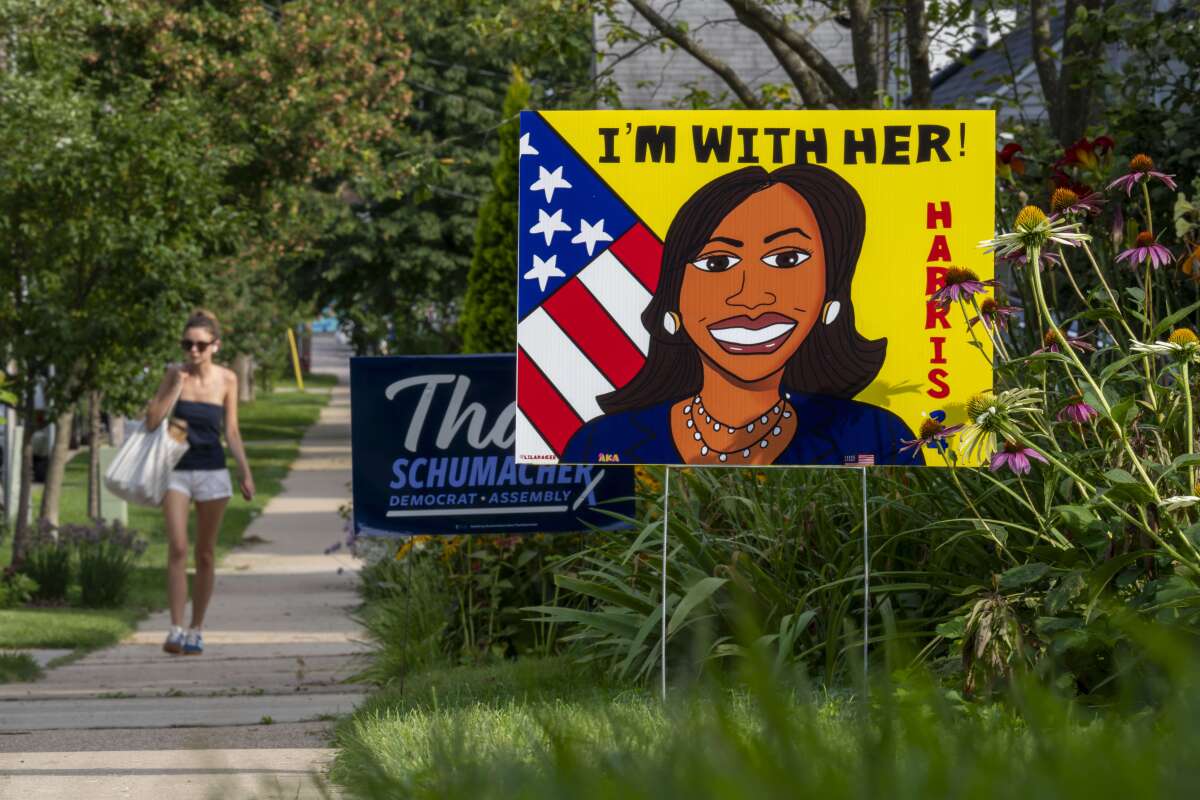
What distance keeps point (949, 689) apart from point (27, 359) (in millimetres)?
9574

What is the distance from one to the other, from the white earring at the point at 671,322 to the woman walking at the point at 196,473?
4464mm

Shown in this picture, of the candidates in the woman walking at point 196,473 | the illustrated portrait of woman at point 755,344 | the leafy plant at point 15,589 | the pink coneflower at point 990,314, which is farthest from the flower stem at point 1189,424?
the leafy plant at point 15,589

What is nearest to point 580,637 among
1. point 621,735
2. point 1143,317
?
point 1143,317

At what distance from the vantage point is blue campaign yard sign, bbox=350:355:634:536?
22.6ft

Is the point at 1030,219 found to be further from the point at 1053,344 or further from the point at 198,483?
the point at 198,483

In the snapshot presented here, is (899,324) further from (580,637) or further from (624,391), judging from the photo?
(580,637)

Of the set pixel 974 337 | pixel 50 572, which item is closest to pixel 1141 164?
pixel 974 337

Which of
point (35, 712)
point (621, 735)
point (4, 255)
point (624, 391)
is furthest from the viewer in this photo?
point (4, 255)

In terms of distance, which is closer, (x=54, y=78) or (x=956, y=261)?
(x=956, y=261)

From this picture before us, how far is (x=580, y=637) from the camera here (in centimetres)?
641

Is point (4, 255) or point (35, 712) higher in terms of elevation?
point (4, 255)

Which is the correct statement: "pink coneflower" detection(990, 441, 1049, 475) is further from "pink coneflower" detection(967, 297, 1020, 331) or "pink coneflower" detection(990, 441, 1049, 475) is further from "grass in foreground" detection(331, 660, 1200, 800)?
"grass in foreground" detection(331, 660, 1200, 800)

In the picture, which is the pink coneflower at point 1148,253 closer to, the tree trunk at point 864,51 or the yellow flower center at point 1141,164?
the yellow flower center at point 1141,164

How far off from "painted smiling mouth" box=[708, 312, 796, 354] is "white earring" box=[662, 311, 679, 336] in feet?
0.38
